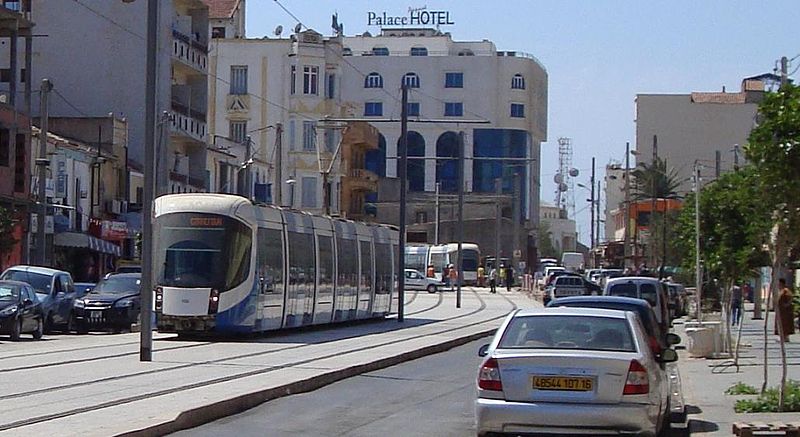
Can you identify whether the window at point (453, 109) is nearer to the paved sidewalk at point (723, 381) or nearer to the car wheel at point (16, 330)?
the paved sidewalk at point (723, 381)

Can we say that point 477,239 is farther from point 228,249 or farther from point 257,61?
point 228,249

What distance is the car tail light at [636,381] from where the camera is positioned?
13.3m

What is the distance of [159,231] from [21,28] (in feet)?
77.4

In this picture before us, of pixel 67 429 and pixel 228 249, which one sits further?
pixel 228 249

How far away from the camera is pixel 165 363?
81.4ft

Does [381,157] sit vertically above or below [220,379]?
above

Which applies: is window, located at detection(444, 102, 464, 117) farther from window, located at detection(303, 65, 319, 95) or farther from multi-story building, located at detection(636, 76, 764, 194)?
window, located at detection(303, 65, 319, 95)

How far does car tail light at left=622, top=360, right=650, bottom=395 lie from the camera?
13.3 metres

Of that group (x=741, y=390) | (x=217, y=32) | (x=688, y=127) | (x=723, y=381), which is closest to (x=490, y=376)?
(x=741, y=390)

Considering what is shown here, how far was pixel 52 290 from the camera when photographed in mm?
38375

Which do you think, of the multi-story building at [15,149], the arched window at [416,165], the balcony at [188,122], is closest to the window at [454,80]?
the arched window at [416,165]

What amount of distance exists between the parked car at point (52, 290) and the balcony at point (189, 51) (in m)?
30.4

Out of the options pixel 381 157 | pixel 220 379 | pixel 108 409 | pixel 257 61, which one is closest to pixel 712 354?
pixel 220 379

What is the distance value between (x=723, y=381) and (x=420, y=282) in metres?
64.2
